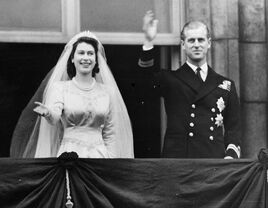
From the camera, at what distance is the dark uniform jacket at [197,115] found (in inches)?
293

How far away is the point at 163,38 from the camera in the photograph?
8570mm

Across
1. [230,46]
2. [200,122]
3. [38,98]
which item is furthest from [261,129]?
[38,98]

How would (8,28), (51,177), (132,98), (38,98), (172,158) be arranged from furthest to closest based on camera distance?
(132,98) → (8,28) → (38,98) → (172,158) → (51,177)

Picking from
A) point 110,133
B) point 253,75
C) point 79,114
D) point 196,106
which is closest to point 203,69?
point 196,106

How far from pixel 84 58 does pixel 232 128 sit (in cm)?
126

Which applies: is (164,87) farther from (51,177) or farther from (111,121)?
(51,177)

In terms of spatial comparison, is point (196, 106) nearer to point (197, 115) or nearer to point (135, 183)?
point (197, 115)

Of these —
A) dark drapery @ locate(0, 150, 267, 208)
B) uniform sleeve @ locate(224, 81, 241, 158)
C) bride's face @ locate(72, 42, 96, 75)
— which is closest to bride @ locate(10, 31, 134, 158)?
bride's face @ locate(72, 42, 96, 75)

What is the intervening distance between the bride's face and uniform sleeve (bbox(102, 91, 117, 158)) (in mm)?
339

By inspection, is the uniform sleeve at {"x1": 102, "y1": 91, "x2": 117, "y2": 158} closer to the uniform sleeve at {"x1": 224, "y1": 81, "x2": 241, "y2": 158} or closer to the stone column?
the uniform sleeve at {"x1": 224, "y1": 81, "x2": 241, "y2": 158}

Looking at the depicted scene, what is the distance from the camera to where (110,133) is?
24.8ft

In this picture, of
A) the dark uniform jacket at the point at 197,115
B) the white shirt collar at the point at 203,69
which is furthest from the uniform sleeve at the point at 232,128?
the white shirt collar at the point at 203,69

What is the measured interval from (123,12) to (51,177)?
2.33 metres

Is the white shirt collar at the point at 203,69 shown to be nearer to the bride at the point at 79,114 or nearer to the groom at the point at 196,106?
the groom at the point at 196,106
